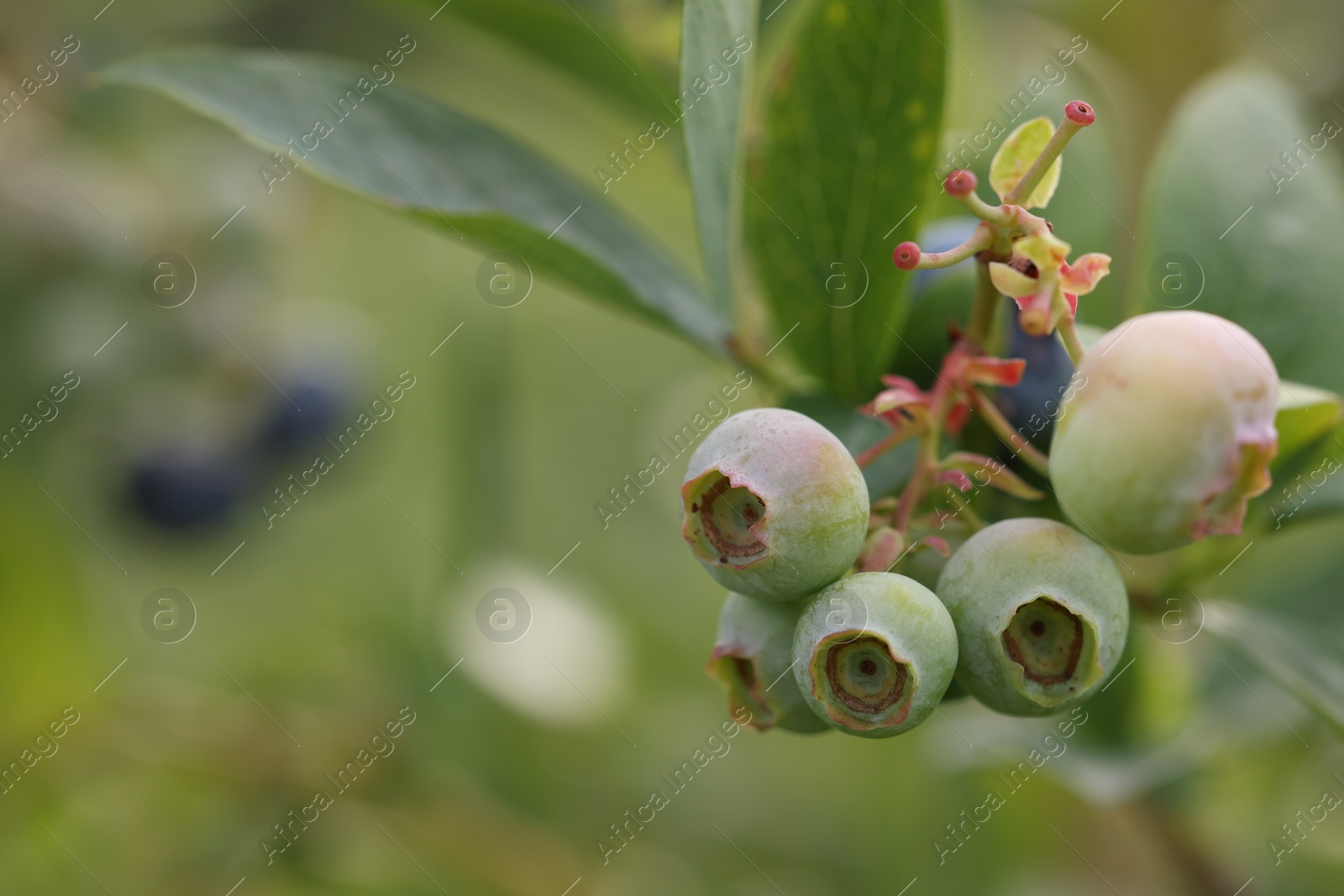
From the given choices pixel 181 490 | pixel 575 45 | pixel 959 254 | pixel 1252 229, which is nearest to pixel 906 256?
pixel 959 254

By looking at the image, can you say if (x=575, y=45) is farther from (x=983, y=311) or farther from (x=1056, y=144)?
(x=1056, y=144)

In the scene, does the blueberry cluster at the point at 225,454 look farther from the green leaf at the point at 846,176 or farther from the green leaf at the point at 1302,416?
the green leaf at the point at 1302,416

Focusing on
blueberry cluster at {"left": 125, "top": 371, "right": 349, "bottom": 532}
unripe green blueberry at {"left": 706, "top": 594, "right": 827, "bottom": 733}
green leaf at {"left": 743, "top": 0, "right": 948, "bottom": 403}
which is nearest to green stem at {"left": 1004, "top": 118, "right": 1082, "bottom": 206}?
green leaf at {"left": 743, "top": 0, "right": 948, "bottom": 403}

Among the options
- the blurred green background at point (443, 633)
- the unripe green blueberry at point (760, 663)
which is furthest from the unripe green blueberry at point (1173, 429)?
the blurred green background at point (443, 633)

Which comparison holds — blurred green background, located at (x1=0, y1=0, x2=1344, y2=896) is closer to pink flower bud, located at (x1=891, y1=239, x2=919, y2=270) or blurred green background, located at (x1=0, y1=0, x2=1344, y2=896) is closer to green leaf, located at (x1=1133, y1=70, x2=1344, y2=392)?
green leaf, located at (x1=1133, y1=70, x2=1344, y2=392)

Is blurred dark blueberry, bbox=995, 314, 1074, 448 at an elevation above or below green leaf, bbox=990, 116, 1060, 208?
below

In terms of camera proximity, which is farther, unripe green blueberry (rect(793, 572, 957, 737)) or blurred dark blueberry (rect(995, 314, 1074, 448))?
blurred dark blueberry (rect(995, 314, 1074, 448))
